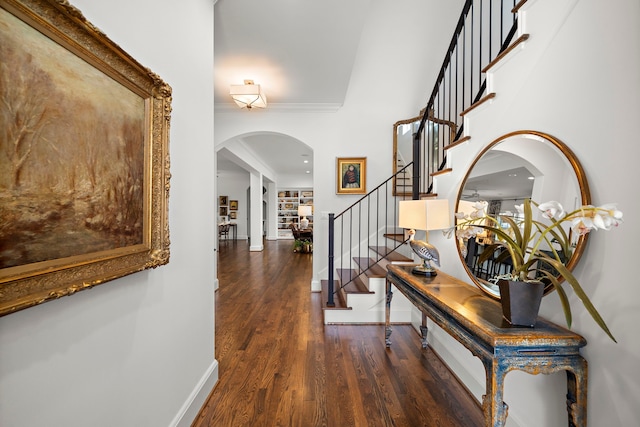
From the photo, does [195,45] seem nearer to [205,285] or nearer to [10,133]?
[10,133]

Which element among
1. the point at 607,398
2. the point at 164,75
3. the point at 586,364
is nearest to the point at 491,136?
the point at 586,364

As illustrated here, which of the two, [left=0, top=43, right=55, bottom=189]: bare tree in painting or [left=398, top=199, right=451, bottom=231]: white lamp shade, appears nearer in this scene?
[left=0, top=43, right=55, bottom=189]: bare tree in painting

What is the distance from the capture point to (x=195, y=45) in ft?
5.53

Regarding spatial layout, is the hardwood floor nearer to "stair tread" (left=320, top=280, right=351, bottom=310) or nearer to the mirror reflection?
"stair tread" (left=320, top=280, right=351, bottom=310)

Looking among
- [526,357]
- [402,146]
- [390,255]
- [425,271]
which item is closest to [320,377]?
[425,271]

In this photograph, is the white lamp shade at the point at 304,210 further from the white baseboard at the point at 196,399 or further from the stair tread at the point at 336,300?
the white baseboard at the point at 196,399

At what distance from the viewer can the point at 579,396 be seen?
3.51 feet

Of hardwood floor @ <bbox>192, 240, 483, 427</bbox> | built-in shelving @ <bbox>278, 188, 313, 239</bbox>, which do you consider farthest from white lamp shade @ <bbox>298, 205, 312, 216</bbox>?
hardwood floor @ <bbox>192, 240, 483, 427</bbox>

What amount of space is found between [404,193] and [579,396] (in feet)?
10.5

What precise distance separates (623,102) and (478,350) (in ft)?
3.58

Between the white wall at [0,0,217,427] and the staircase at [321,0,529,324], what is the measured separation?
1707 millimetres

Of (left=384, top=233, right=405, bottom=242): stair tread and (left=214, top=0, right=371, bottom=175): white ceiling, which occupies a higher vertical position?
(left=214, top=0, right=371, bottom=175): white ceiling

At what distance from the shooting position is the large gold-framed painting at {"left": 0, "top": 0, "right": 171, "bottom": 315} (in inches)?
25.3

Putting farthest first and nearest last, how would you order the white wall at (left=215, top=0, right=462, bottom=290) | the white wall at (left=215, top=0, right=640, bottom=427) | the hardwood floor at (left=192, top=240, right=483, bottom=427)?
the white wall at (left=215, top=0, right=462, bottom=290)
the hardwood floor at (left=192, top=240, right=483, bottom=427)
the white wall at (left=215, top=0, right=640, bottom=427)
